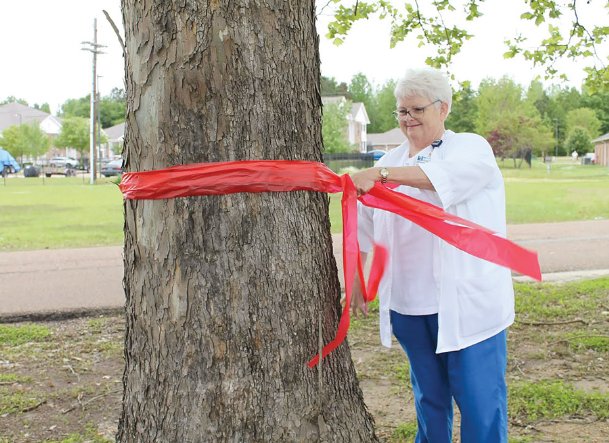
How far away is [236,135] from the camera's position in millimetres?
2643

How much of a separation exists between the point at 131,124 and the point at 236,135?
437 mm

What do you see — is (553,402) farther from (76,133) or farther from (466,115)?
(466,115)

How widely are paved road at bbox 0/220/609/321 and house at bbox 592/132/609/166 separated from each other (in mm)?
57169

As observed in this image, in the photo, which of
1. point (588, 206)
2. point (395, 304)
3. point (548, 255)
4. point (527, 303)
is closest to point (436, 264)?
point (395, 304)

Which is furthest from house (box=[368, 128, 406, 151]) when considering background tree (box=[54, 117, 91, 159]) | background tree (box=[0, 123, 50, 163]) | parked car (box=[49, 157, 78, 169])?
background tree (box=[0, 123, 50, 163])

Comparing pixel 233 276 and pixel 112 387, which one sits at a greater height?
pixel 233 276

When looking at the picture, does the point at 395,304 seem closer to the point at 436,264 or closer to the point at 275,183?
the point at 436,264

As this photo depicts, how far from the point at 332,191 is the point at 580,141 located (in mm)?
75767

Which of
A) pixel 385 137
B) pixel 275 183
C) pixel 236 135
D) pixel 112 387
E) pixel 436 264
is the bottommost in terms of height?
pixel 112 387

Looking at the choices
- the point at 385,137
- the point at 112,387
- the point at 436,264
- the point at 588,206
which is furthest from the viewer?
the point at 385,137

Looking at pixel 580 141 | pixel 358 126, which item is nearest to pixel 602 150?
pixel 580 141

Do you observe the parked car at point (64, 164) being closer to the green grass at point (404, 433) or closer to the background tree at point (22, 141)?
the background tree at point (22, 141)

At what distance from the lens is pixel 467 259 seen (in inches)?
118

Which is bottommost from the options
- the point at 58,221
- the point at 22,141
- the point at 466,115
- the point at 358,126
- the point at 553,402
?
the point at 553,402
